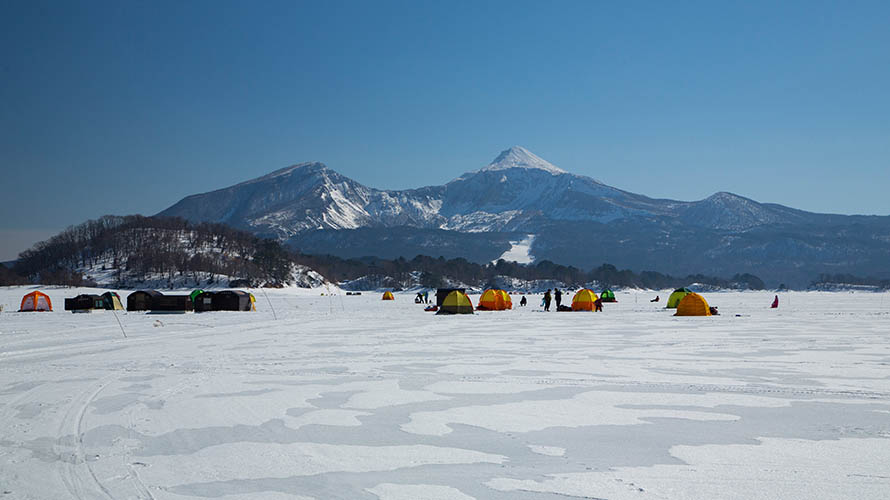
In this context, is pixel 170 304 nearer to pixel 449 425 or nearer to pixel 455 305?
pixel 455 305

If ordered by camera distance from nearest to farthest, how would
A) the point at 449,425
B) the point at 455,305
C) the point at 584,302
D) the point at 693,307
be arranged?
the point at 449,425 < the point at 693,307 < the point at 455,305 < the point at 584,302

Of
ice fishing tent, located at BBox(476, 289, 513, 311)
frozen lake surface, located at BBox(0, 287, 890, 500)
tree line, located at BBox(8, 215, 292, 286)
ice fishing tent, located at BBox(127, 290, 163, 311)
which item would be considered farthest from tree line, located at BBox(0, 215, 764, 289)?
frozen lake surface, located at BBox(0, 287, 890, 500)

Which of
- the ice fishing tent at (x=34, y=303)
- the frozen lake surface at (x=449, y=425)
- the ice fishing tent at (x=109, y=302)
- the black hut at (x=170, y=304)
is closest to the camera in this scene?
the frozen lake surface at (x=449, y=425)

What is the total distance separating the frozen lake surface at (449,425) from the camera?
17.6 feet

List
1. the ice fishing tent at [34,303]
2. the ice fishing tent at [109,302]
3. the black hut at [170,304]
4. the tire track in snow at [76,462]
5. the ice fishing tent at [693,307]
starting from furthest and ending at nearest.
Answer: the ice fishing tent at [109,302], the ice fishing tent at [34,303], the black hut at [170,304], the ice fishing tent at [693,307], the tire track in snow at [76,462]

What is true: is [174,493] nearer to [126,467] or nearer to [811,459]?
[126,467]

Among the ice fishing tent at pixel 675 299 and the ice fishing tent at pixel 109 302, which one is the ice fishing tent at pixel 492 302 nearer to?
the ice fishing tent at pixel 675 299

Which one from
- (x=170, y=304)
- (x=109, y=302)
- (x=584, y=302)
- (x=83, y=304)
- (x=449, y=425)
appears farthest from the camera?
(x=109, y=302)

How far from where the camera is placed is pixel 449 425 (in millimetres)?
7637

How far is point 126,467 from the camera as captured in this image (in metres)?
5.86

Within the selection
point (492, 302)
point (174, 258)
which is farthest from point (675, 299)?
point (174, 258)

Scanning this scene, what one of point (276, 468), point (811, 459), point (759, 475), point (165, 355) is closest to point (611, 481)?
point (759, 475)

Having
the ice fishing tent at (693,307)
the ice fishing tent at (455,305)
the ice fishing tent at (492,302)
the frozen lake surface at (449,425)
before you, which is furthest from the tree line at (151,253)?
the frozen lake surface at (449,425)

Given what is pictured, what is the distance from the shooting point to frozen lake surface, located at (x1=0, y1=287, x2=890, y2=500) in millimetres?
5379
